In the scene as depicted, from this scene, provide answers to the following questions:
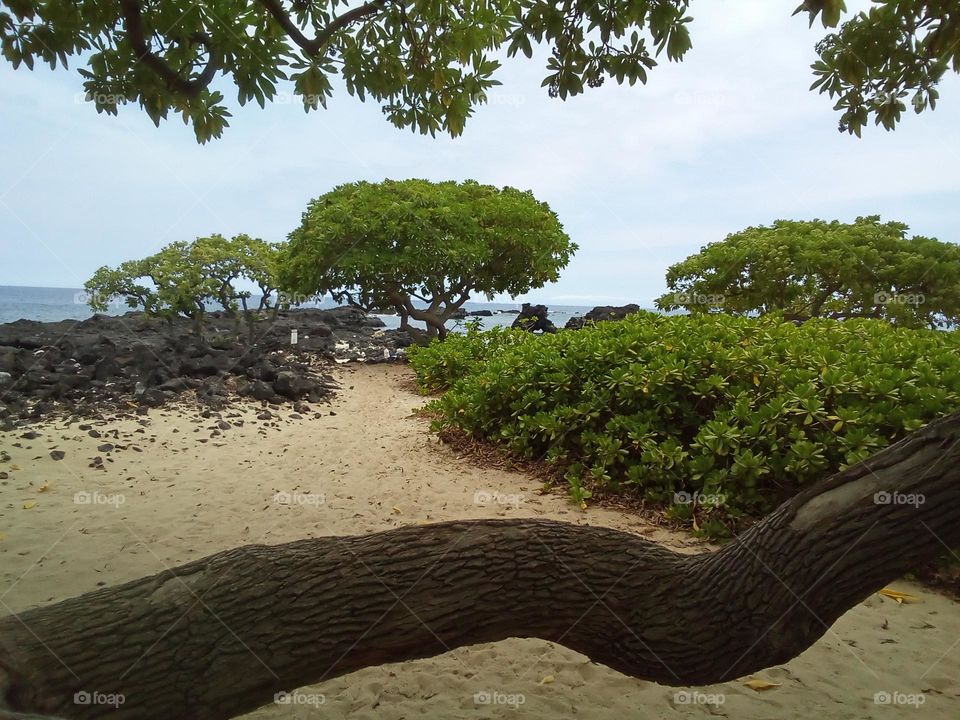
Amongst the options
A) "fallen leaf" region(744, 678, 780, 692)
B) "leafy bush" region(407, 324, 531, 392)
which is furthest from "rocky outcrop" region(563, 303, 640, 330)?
"fallen leaf" region(744, 678, 780, 692)

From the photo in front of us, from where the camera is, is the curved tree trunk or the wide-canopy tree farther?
the wide-canopy tree

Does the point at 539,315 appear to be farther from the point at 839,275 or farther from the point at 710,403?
the point at 710,403

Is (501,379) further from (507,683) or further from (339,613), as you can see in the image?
(339,613)

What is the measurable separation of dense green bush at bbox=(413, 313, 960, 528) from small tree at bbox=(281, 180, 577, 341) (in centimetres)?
640

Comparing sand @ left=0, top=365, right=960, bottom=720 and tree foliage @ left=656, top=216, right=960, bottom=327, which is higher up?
tree foliage @ left=656, top=216, right=960, bottom=327

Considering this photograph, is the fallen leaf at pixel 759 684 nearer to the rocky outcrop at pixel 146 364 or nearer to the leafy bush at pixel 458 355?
the leafy bush at pixel 458 355

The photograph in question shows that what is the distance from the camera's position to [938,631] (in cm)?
347

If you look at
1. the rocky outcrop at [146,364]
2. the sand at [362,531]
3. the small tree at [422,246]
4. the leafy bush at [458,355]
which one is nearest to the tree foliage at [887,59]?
the sand at [362,531]

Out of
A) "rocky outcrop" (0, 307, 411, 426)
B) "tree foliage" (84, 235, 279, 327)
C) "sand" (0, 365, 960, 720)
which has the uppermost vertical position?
"tree foliage" (84, 235, 279, 327)

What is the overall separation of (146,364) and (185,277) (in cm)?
224

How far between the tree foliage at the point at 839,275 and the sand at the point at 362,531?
906 centimetres

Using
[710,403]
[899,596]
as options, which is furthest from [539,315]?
[899,596]

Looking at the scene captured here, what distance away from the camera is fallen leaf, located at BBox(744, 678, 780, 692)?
9.53 feet

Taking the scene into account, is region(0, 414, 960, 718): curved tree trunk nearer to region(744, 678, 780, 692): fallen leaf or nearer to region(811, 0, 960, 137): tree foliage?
region(744, 678, 780, 692): fallen leaf
